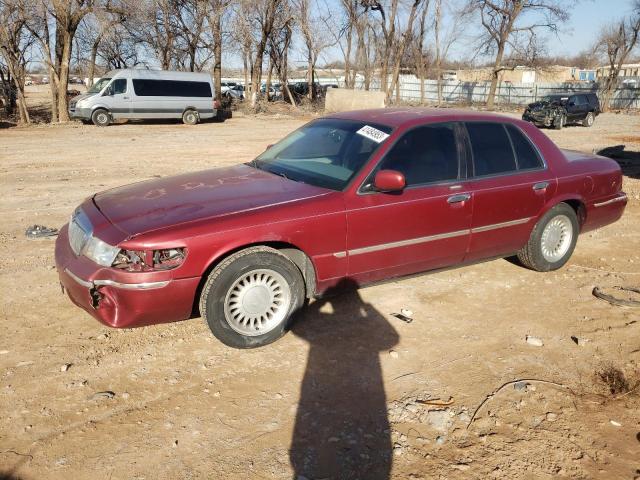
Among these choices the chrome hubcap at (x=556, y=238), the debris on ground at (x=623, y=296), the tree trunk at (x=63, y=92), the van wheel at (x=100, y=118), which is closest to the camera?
the debris on ground at (x=623, y=296)

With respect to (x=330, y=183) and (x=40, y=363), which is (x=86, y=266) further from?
(x=330, y=183)

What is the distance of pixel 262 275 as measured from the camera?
12.1ft

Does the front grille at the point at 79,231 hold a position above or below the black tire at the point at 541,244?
above

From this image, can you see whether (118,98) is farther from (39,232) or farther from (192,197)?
(192,197)

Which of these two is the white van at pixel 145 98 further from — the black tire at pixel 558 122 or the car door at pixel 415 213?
the car door at pixel 415 213

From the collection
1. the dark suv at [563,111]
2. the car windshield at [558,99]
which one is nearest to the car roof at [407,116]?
the dark suv at [563,111]

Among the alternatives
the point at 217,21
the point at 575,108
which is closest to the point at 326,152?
the point at 575,108

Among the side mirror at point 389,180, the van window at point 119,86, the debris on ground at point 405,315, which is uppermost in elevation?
the van window at point 119,86

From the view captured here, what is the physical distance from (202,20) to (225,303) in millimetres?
31808

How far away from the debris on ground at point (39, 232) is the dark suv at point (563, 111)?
2228 cm

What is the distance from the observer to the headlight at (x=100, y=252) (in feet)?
11.0

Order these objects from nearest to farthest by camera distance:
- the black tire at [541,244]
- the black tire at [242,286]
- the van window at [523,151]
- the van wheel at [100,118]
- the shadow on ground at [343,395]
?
the shadow on ground at [343,395], the black tire at [242,286], the van window at [523,151], the black tire at [541,244], the van wheel at [100,118]

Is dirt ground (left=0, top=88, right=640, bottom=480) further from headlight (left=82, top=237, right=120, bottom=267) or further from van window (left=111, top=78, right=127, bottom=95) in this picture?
van window (left=111, top=78, right=127, bottom=95)

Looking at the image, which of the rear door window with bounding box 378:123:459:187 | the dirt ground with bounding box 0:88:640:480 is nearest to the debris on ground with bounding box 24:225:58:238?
the dirt ground with bounding box 0:88:640:480
